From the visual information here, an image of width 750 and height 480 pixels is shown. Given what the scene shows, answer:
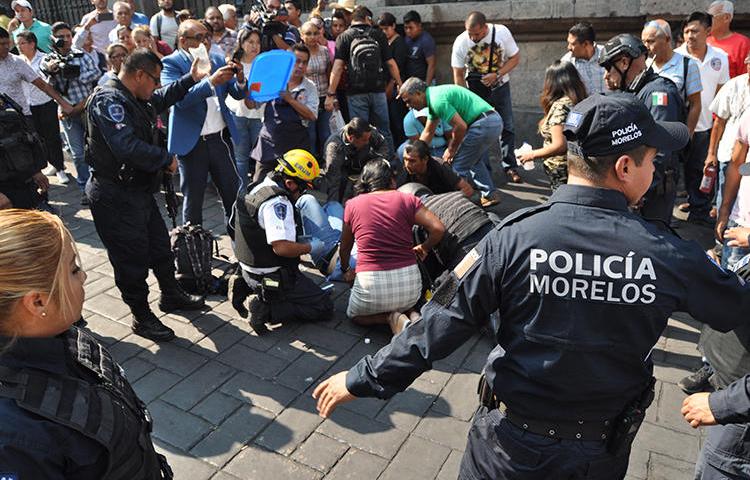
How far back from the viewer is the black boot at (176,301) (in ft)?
15.7

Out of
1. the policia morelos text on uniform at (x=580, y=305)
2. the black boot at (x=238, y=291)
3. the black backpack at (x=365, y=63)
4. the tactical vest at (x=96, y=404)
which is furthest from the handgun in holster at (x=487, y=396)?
the black backpack at (x=365, y=63)

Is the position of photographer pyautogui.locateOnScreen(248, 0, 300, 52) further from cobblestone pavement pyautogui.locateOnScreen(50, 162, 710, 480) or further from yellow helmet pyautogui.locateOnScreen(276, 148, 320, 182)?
cobblestone pavement pyautogui.locateOnScreen(50, 162, 710, 480)

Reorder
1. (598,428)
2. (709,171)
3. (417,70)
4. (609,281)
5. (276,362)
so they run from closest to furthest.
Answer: (609,281)
(598,428)
(276,362)
(709,171)
(417,70)

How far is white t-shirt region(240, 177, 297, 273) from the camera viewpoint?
4.25 m

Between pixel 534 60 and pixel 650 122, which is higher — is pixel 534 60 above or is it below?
below

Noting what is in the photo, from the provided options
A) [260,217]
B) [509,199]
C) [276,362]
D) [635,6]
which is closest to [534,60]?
[635,6]

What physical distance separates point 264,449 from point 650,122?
2595mm

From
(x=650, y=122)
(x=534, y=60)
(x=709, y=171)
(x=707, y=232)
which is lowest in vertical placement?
(x=707, y=232)

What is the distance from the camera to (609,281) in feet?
5.93

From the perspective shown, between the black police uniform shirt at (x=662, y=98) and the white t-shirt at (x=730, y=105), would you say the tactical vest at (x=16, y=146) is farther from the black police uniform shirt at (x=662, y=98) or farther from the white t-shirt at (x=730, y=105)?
the white t-shirt at (x=730, y=105)

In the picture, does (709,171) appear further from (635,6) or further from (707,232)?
(635,6)

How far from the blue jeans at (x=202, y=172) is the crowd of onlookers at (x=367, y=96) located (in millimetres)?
13

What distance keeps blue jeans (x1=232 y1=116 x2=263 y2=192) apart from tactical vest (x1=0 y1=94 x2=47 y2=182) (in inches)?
93.7

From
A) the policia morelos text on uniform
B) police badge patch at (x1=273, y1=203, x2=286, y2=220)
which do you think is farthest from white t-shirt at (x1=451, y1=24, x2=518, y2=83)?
the policia morelos text on uniform
